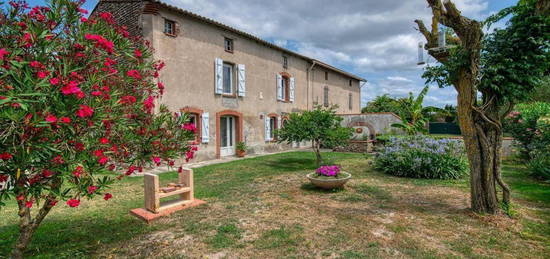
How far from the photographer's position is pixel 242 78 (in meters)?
13.8

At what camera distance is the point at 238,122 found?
1391cm

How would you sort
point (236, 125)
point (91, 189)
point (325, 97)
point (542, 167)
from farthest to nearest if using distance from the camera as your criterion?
point (325, 97), point (236, 125), point (542, 167), point (91, 189)

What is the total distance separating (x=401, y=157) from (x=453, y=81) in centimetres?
441

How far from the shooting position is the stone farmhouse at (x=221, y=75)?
10.6 metres

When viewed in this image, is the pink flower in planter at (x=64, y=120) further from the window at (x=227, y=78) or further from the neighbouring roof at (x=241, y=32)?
the window at (x=227, y=78)

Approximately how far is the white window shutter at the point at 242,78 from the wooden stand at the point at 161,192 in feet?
28.4

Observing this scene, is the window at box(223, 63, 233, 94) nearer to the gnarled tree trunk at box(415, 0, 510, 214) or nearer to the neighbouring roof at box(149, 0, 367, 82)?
the neighbouring roof at box(149, 0, 367, 82)

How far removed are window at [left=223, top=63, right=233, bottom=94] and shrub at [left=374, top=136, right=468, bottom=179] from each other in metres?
7.83

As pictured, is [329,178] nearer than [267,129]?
Yes

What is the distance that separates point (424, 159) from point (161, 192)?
24.2 ft

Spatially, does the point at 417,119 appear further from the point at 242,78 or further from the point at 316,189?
the point at 316,189

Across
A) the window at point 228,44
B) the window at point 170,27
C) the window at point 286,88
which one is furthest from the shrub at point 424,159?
the window at point 170,27

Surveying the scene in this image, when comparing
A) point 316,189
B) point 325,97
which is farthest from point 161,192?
point 325,97

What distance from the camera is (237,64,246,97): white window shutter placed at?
44.8 ft
